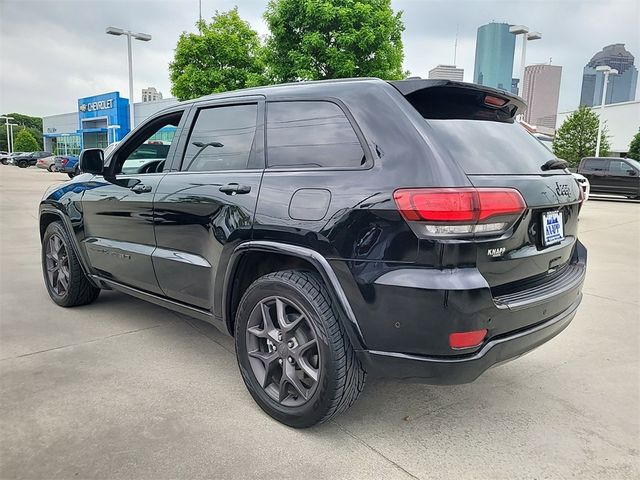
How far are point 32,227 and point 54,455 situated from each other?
28.2 ft

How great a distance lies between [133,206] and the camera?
359cm

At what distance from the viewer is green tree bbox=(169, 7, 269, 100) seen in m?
19.2

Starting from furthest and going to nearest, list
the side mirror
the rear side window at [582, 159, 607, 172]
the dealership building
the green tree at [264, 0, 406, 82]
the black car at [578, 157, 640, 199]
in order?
the dealership building → the rear side window at [582, 159, 607, 172] → the black car at [578, 157, 640, 199] → the green tree at [264, 0, 406, 82] → the side mirror

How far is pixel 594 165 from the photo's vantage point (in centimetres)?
1917

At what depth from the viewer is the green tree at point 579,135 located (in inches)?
1092

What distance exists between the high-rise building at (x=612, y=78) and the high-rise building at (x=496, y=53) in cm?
1112

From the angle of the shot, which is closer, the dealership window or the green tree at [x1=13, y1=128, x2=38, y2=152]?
the dealership window

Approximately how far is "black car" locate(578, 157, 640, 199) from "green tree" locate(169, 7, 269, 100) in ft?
44.8

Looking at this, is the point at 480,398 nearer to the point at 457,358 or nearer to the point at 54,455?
the point at 457,358

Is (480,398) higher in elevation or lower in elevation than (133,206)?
lower

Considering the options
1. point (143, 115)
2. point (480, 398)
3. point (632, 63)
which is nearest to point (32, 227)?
point (480, 398)

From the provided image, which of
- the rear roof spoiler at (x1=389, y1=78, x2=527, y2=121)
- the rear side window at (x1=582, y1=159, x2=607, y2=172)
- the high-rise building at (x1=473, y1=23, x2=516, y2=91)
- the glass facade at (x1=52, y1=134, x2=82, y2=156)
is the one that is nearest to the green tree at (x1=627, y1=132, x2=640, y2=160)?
the high-rise building at (x1=473, y1=23, x2=516, y2=91)

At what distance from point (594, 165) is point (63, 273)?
20.0 meters

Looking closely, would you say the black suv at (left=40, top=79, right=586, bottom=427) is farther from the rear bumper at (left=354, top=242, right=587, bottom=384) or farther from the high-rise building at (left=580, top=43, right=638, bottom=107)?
the high-rise building at (left=580, top=43, right=638, bottom=107)
